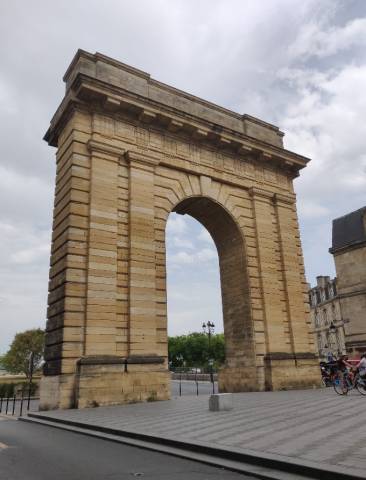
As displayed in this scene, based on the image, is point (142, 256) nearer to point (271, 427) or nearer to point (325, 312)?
point (271, 427)

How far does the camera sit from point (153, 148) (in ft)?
58.3

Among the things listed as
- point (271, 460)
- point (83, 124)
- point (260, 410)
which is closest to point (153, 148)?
point (83, 124)

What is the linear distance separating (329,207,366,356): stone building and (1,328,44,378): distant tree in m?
41.7

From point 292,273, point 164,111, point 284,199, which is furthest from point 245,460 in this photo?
point 284,199

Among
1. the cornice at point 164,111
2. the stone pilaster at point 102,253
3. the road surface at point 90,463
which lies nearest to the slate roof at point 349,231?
the cornice at point 164,111

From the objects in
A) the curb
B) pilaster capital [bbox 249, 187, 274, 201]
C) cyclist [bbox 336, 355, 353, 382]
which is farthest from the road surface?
pilaster capital [bbox 249, 187, 274, 201]

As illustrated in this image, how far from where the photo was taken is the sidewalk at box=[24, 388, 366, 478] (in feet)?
17.3

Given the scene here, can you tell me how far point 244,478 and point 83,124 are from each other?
46.8 ft

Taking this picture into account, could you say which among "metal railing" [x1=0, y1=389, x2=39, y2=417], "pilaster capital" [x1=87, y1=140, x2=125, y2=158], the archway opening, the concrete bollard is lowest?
"metal railing" [x1=0, y1=389, x2=39, y2=417]

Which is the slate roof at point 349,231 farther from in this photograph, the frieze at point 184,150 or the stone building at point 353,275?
the frieze at point 184,150

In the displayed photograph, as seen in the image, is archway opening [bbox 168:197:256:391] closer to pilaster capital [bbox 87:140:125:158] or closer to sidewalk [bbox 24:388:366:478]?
pilaster capital [bbox 87:140:125:158]

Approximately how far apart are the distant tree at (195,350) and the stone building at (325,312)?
26.0 m

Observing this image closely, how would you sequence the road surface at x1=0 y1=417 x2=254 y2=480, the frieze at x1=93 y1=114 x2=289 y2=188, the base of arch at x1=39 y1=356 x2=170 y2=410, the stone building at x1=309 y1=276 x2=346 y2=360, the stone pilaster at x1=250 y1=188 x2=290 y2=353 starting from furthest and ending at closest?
1. the stone building at x1=309 y1=276 x2=346 y2=360
2. the stone pilaster at x1=250 y1=188 x2=290 y2=353
3. the frieze at x1=93 y1=114 x2=289 y2=188
4. the base of arch at x1=39 y1=356 x2=170 y2=410
5. the road surface at x1=0 y1=417 x2=254 y2=480

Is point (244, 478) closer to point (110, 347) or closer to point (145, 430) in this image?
point (145, 430)
